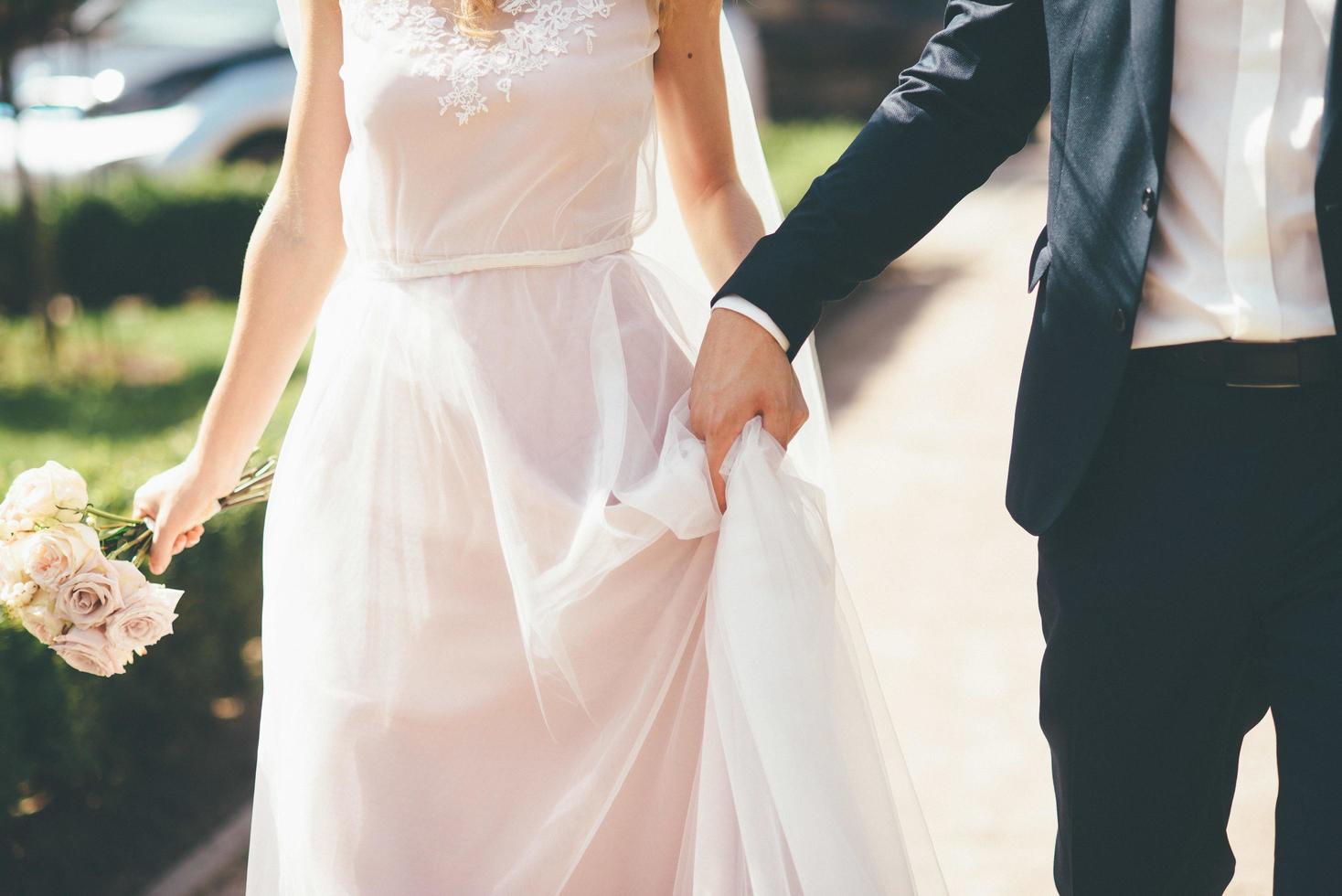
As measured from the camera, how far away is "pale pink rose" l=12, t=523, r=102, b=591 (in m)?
2.26

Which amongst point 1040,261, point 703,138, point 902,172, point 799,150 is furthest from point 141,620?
point 799,150

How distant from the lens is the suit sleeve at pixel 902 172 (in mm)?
2156

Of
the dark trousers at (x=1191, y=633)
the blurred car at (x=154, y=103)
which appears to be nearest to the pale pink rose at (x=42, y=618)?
the dark trousers at (x=1191, y=633)

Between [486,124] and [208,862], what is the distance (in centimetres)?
221

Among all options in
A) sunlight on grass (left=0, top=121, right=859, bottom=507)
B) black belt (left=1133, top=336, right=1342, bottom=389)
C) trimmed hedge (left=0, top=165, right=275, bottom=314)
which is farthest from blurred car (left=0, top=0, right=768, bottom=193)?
black belt (left=1133, top=336, right=1342, bottom=389)

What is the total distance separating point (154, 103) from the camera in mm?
10547

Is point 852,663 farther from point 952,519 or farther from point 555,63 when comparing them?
point 952,519

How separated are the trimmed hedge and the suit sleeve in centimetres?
755

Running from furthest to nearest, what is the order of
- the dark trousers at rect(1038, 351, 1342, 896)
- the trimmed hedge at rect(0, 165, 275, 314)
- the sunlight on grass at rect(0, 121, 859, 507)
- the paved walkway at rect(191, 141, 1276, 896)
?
1. the trimmed hedge at rect(0, 165, 275, 314)
2. the sunlight on grass at rect(0, 121, 859, 507)
3. the paved walkway at rect(191, 141, 1276, 896)
4. the dark trousers at rect(1038, 351, 1342, 896)

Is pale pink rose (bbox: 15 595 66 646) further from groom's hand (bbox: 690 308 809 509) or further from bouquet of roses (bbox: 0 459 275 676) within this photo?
groom's hand (bbox: 690 308 809 509)

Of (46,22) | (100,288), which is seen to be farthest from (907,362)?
(100,288)

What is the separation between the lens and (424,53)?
212cm

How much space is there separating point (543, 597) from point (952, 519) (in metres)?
3.74

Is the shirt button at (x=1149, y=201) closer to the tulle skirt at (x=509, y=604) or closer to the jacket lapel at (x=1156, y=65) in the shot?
the jacket lapel at (x=1156, y=65)
